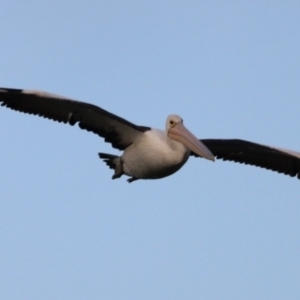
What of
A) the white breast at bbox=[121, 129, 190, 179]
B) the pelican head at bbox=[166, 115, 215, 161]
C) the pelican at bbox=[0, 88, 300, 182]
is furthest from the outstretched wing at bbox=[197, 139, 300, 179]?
the white breast at bbox=[121, 129, 190, 179]

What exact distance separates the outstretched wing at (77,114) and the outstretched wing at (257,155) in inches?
73.8

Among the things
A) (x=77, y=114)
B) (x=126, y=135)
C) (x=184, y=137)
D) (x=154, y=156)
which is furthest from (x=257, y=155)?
(x=77, y=114)

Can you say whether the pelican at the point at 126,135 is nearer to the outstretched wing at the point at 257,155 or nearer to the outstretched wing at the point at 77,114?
the outstretched wing at the point at 77,114

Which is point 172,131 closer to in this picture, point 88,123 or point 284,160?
point 88,123

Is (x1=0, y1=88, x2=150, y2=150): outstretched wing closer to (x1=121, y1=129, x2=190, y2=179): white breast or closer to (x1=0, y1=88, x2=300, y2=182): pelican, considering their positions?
(x1=0, y1=88, x2=300, y2=182): pelican

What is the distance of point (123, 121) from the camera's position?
14805 millimetres

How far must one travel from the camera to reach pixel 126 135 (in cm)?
1520

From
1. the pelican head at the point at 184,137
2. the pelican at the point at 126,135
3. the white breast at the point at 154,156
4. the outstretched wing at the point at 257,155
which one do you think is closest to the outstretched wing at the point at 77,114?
the pelican at the point at 126,135

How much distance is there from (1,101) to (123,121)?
7.12ft

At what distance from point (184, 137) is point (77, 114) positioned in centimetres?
202

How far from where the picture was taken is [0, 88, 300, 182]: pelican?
569 inches

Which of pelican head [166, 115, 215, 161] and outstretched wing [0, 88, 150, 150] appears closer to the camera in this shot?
pelican head [166, 115, 215, 161]

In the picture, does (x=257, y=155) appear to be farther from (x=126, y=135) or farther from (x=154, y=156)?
(x=154, y=156)

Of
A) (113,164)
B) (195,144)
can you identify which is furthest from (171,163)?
(113,164)
